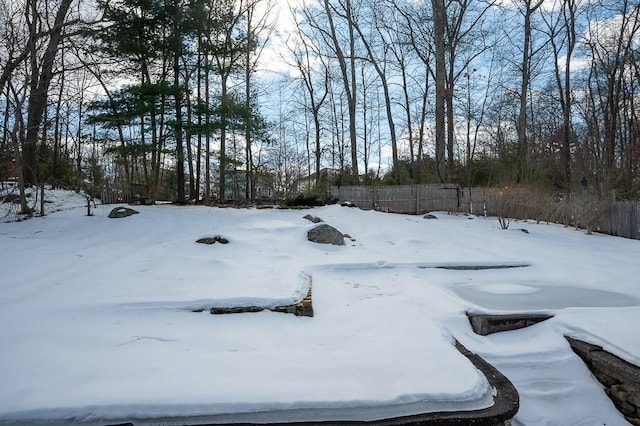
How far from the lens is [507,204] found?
12156 millimetres

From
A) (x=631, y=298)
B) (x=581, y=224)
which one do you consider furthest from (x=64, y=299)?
(x=581, y=224)

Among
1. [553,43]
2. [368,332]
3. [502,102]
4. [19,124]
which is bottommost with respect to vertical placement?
[368,332]

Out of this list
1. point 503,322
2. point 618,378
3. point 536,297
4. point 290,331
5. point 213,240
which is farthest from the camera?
point 213,240

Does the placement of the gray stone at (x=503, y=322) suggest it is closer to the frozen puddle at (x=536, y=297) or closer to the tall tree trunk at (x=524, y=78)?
the frozen puddle at (x=536, y=297)

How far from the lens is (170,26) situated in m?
11.9

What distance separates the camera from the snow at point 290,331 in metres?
2.17

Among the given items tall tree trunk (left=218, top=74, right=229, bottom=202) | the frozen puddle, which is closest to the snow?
the frozen puddle

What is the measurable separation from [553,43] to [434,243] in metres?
12.4

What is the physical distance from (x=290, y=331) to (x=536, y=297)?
9.98ft

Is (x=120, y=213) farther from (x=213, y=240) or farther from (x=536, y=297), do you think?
(x=536, y=297)

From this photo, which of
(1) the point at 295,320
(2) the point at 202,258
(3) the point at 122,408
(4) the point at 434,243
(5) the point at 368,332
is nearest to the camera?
(3) the point at 122,408

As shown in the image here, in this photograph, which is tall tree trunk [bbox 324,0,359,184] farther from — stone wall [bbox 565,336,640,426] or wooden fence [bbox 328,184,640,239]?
stone wall [bbox 565,336,640,426]

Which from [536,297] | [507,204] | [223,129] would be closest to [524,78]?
[507,204]

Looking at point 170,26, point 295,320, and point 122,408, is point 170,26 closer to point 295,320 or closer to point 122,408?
point 295,320
